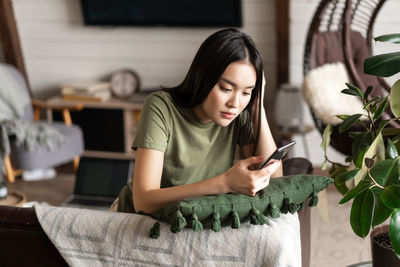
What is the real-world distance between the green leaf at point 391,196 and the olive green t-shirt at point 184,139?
0.55 meters

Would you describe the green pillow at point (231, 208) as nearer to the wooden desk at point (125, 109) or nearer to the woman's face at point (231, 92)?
the woman's face at point (231, 92)

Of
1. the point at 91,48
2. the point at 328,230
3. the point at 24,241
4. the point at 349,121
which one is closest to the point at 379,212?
the point at 349,121

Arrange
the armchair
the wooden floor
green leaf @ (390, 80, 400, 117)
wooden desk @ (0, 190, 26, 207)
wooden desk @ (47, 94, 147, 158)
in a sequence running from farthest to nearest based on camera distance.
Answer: wooden desk @ (47, 94, 147, 158) < the armchair < wooden desk @ (0, 190, 26, 207) < the wooden floor < green leaf @ (390, 80, 400, 117)

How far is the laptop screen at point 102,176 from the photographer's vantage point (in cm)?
356

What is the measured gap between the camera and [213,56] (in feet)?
5.35

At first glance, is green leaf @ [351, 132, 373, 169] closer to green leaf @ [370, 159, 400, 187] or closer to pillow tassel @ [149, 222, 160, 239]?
green leaf @ [370, 159, 400, 187]

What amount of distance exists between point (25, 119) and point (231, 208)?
335 cm

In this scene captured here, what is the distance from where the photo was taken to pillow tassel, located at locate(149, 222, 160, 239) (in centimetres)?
139

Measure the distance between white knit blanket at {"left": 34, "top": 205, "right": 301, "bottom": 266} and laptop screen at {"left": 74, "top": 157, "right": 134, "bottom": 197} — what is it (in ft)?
6.71

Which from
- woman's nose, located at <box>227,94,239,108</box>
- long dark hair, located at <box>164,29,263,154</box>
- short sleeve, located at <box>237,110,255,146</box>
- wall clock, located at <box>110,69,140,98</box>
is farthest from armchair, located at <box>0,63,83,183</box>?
woman's nose, located at <box>227,94,239,108</box>

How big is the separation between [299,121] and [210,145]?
90.0 inches

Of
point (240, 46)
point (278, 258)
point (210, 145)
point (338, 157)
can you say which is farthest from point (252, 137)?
point (338, 157)

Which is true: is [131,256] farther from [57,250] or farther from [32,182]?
[32,182]

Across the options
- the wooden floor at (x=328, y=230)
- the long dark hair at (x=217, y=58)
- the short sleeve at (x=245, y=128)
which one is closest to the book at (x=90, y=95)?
the wooden floor at (x=328, y=230)
